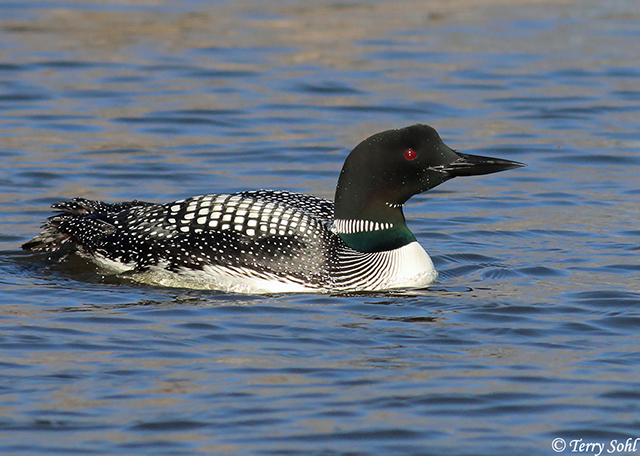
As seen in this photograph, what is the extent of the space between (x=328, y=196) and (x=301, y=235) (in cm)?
222

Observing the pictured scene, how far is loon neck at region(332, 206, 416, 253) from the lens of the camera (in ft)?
21.6

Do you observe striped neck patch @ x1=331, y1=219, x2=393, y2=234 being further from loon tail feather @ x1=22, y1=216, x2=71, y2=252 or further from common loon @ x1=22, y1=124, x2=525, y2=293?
loon tail feather @ x1=22, y1=216, x2=71, y2=252

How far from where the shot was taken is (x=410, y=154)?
6523mm

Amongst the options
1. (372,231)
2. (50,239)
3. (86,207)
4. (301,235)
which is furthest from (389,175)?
(50,239)

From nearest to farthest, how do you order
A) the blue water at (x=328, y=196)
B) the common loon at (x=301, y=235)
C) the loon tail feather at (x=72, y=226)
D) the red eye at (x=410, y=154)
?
1. the blue water at (x=328, y=196)
2. the common loon at (x=301, y=235)
3. the red eye at (x=410, y=154)
4. the loon tail feather at (x=72, y=226)

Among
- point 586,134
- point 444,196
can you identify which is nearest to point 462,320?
point 444,196

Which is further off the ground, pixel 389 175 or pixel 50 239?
pixel 389 175

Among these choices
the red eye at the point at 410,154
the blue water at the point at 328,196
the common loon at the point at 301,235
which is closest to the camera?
the blue water at the point at 328,196

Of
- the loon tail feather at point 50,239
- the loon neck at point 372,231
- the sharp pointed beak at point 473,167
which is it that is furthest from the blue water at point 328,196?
the sharp pointed beak at point 473,167

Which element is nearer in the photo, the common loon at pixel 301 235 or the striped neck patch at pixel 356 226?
the common loon at pixel 301 235

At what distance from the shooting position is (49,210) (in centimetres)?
816

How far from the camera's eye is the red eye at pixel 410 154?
21.4ft

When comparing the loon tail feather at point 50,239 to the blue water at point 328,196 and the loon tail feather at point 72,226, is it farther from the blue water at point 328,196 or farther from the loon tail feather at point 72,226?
the blue water at point 328,196

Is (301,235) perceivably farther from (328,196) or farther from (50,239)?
(328,196)
